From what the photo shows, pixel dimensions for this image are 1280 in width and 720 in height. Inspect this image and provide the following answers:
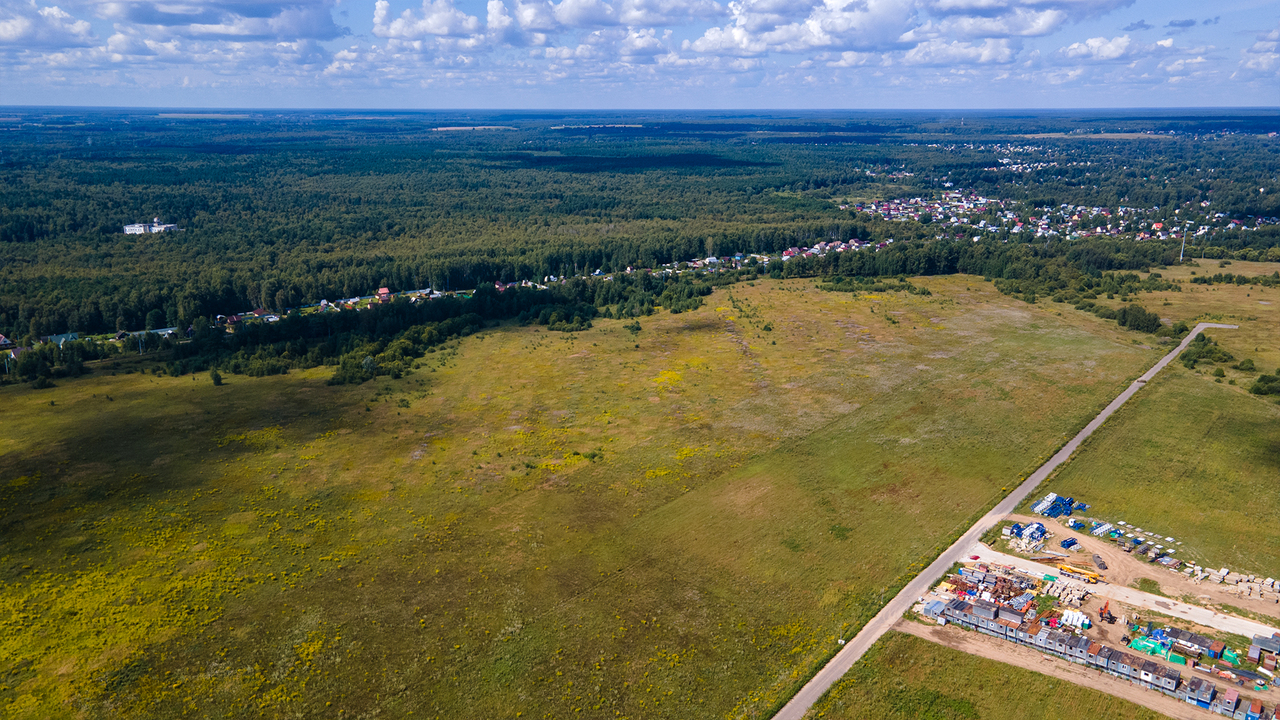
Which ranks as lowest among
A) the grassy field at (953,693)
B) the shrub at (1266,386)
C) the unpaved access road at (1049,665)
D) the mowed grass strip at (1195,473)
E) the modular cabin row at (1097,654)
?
the grassy field at (953,693)

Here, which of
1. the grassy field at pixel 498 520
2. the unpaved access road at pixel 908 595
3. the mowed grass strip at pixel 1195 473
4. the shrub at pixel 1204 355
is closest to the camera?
the unpaved access road at pixel 908 595

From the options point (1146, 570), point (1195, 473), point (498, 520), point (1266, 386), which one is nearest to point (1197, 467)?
point (1195, 473)

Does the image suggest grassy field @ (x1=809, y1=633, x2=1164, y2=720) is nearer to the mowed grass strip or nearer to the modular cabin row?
the modular cabin row

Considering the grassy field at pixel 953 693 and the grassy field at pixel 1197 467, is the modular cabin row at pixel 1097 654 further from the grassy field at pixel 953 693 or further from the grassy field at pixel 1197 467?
the grassy field at pixel 1197 467

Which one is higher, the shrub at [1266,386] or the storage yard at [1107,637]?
the shrub at [1266,386]

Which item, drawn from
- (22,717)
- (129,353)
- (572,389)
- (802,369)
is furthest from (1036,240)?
(22,717)

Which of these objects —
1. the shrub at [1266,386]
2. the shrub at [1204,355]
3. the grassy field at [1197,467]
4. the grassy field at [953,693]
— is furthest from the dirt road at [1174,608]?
the shrub at [1204,355]

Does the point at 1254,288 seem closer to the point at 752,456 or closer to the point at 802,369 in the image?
the point at 802,369
